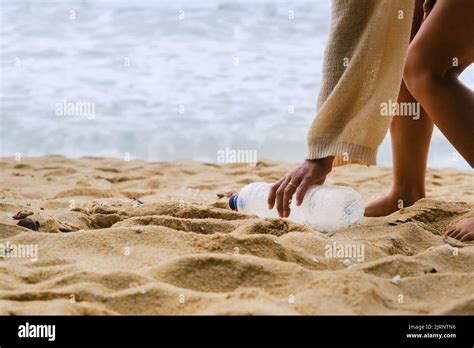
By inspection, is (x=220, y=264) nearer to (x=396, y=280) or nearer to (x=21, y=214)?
(x=396, y=280)

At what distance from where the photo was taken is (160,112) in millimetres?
6863

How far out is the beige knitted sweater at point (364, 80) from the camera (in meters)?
2.10

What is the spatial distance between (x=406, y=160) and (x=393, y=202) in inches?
7.2

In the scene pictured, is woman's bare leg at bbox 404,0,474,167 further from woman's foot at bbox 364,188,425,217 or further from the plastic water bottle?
woman's foot at bbox 364,188,425,217

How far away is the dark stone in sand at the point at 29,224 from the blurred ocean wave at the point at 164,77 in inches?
139

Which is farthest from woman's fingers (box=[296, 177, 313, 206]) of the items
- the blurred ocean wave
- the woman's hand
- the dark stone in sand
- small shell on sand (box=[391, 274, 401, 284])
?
the blurred ocean wave

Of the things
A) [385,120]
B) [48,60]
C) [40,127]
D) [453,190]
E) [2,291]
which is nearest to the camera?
[2,291]

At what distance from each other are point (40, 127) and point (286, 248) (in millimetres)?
5124

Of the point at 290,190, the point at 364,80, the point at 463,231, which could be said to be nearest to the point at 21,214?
the point at 290,190

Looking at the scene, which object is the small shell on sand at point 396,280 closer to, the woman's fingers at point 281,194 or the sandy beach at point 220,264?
the sandy beach at point 220,264

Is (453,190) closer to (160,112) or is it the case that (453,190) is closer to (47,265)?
(47,265)

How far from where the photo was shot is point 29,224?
2.25 meters

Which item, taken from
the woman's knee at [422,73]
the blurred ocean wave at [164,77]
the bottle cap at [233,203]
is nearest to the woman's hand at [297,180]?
the woman's knee at [422,73]
